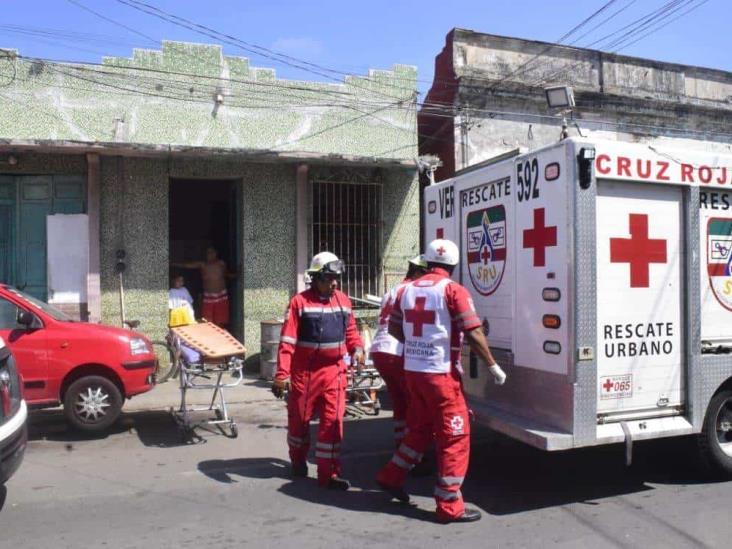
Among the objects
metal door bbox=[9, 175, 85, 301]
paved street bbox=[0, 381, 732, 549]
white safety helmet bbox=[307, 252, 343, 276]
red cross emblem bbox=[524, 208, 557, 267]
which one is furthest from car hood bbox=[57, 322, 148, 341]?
red cross emblem bbox=[524, 208, 557, 267]

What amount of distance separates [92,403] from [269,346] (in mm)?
3675

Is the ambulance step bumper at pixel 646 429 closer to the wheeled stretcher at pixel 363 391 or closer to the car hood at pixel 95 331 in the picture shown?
the wheeled stretcher at pixel 363 391

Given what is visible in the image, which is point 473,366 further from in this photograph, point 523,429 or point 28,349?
point 28,349

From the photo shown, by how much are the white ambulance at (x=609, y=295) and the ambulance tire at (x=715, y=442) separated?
0.01m

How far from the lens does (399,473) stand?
523cm

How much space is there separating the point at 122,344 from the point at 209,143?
4639 millimetres

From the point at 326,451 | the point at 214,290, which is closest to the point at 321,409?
the point at 326,451

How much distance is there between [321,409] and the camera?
5.74m

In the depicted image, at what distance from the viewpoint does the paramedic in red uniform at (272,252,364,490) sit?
564 centimetres

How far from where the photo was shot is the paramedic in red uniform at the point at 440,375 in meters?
4.88

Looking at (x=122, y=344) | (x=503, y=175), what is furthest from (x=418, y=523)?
(x=122, y=344)

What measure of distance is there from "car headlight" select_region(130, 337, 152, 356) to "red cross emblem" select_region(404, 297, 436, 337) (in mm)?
3905

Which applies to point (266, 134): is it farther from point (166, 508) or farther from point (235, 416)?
point (166, 508)

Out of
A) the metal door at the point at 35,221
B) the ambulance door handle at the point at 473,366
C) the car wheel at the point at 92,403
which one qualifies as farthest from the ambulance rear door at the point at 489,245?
the metal door at the point at 35,221
